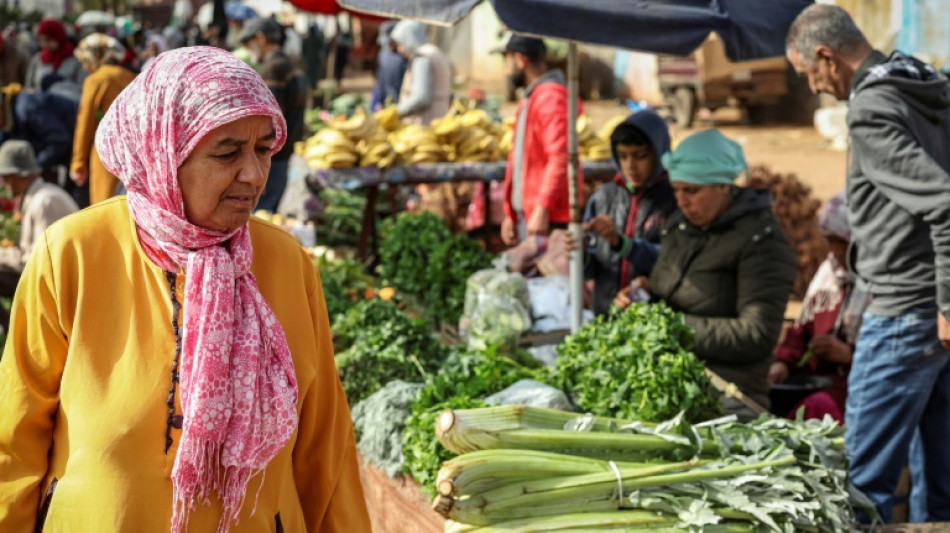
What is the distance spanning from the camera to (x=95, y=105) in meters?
8.11

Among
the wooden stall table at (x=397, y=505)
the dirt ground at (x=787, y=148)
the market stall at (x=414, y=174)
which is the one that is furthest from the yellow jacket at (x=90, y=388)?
the dirt ground at (x=787, y=148)

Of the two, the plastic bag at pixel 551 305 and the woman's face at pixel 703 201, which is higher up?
the woman's face at pixel 703 201

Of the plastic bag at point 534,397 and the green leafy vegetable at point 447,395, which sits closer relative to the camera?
the green leafy vegetable at point 447,395

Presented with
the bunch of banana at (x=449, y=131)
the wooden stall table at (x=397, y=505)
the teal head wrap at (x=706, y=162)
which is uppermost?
the teal head wrap at (x=706, y=162)

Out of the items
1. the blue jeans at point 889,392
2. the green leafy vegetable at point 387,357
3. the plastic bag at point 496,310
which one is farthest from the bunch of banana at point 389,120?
the blue jeans at point 889,392

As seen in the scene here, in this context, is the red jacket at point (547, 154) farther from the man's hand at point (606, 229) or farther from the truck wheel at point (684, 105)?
the truck wheel at point (684, 105)

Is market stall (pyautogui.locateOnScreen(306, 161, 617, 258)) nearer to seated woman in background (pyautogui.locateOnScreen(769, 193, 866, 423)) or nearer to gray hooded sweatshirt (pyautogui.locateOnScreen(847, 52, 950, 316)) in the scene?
seated woman in background (pyautogui.locateOnScreen(769, 193, 866, 423))

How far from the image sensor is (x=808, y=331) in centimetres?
519

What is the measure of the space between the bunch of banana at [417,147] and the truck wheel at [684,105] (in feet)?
38.3

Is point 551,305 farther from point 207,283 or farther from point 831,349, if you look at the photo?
point 207,283

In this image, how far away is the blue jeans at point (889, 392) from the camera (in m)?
3.81

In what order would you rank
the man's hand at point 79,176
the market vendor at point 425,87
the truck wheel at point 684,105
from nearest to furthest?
the man's hand at point 79,176 < the market vendor at point 425,87 < the truck wheel at point 684,105

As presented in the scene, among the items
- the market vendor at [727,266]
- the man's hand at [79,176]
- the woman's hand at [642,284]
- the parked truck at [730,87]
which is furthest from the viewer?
the parked truck at [730,87]

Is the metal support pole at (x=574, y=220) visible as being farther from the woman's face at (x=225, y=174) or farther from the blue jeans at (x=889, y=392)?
the woman's face at (x=225, y=174)
